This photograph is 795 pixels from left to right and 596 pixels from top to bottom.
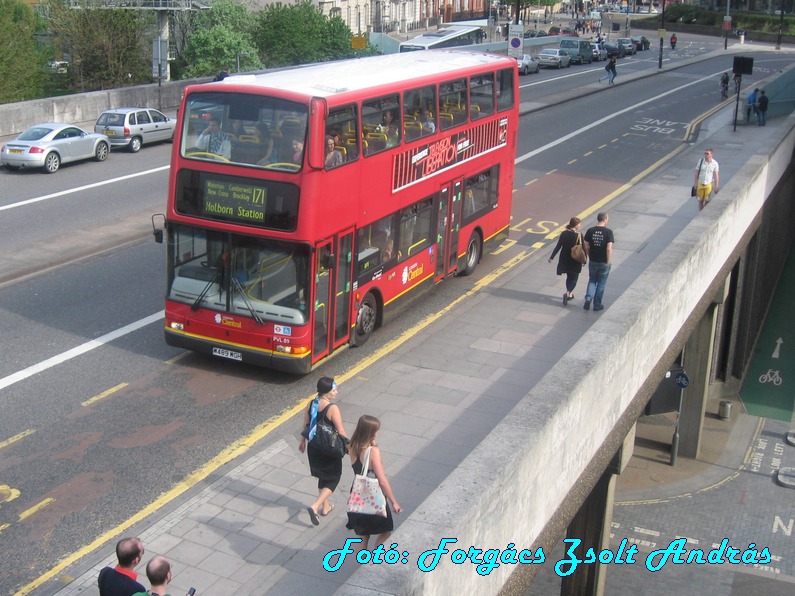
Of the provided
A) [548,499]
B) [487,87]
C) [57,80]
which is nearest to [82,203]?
[487,87]

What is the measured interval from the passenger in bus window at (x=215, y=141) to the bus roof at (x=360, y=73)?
644 mm

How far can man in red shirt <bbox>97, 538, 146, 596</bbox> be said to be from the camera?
7.17 meters

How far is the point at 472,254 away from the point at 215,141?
7.28m

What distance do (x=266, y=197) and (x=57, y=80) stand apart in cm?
3804

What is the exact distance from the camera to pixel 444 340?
15.8 m

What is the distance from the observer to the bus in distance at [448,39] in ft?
190

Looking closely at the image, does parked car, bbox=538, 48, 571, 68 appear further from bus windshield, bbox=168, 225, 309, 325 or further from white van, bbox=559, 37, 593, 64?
bus windshield, bbox=168, 225, 309, 325

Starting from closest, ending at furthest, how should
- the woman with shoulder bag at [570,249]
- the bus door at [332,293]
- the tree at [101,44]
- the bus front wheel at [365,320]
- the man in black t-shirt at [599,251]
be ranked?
the bus door at [332,293], the bus front wheel at [365,320], the man in black t-shirt at [599,251], the woman with shoulder bag at [570,249], the tree at [101,44]

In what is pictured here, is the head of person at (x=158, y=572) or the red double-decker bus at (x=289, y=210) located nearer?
the head of person at (x=158, y=572)

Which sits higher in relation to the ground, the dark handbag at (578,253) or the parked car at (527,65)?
the parked car at (527,65)

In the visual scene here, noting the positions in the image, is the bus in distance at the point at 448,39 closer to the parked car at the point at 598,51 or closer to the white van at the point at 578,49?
the white van at the point at 578,49

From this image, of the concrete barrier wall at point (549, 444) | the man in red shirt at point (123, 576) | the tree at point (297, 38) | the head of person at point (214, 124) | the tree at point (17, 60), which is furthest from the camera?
the tree at point (297, 38)

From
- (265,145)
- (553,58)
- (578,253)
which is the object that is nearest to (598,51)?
(553,58)

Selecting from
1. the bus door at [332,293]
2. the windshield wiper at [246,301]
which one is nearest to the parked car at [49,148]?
the windshield wiper at [246,301]
